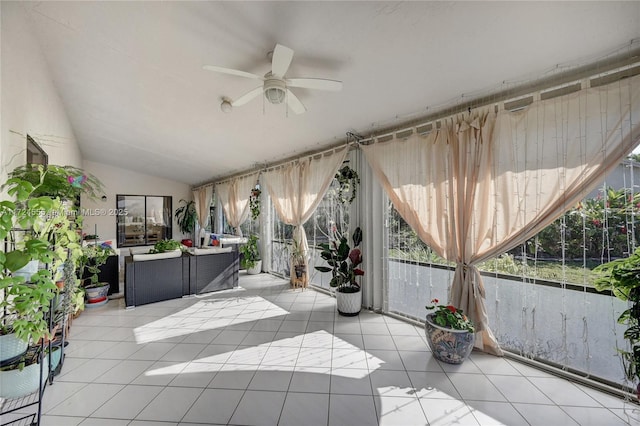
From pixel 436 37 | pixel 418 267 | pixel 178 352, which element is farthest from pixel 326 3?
pixel 178 352

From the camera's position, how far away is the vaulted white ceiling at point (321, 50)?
1.57m

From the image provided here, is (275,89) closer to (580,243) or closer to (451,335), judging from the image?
(451,335)

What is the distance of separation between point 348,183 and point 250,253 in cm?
305

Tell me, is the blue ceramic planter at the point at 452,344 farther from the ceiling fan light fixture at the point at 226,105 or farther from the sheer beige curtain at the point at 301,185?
the ceiling fan light fixture at the point at 226,105

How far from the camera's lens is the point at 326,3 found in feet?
5.19

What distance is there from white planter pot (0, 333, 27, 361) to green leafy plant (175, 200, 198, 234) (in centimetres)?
689

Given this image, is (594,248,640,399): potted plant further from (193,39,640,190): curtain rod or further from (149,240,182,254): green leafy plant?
(149,240,182,254): green leafy plant

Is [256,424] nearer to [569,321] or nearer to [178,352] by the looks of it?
[178,352]

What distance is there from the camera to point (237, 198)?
20.0ft

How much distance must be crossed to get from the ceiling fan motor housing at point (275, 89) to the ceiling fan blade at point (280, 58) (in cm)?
7

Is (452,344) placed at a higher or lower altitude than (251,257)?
lower

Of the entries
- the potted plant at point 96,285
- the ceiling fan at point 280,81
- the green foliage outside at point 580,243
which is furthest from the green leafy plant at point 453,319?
the potted plant at point 96,285

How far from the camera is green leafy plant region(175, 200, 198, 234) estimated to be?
7883mm

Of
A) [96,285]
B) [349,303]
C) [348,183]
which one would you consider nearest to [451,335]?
[349,303]
